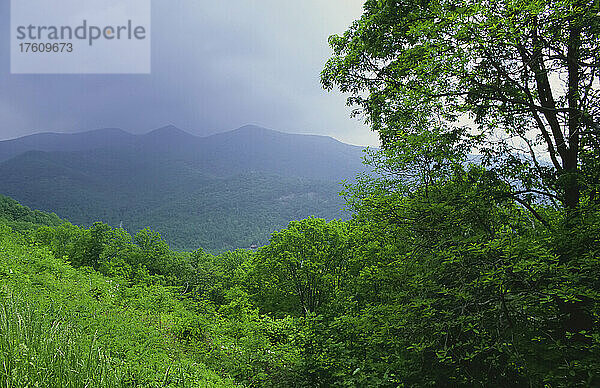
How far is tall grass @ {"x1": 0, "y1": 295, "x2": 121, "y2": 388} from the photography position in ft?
9.61

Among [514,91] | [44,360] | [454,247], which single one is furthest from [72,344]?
[514,91]

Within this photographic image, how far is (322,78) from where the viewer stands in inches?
345

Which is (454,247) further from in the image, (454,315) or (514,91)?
(514,91)

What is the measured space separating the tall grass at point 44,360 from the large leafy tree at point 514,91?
4933 millimetres

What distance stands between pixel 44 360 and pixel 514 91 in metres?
6.64

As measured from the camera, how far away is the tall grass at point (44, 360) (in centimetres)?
293

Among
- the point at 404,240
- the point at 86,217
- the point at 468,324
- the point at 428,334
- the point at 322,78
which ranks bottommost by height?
the point at 86,217

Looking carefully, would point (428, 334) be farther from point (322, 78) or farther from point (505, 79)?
point (322, 78)

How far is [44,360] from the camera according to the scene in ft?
10.4

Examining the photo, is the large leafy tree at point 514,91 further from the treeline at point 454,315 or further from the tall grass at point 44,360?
the tall grass at point 44,360

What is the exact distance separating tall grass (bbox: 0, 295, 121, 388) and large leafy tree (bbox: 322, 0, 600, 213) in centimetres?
493

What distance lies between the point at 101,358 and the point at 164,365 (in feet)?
3.87

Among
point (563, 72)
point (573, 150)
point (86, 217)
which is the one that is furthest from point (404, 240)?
point (86, 217)

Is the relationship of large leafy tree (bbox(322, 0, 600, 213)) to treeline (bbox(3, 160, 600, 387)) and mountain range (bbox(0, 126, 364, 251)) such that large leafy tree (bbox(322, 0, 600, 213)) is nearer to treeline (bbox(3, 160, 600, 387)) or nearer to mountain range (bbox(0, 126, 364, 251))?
treeline (bbox(3, 160, 600, 387))
